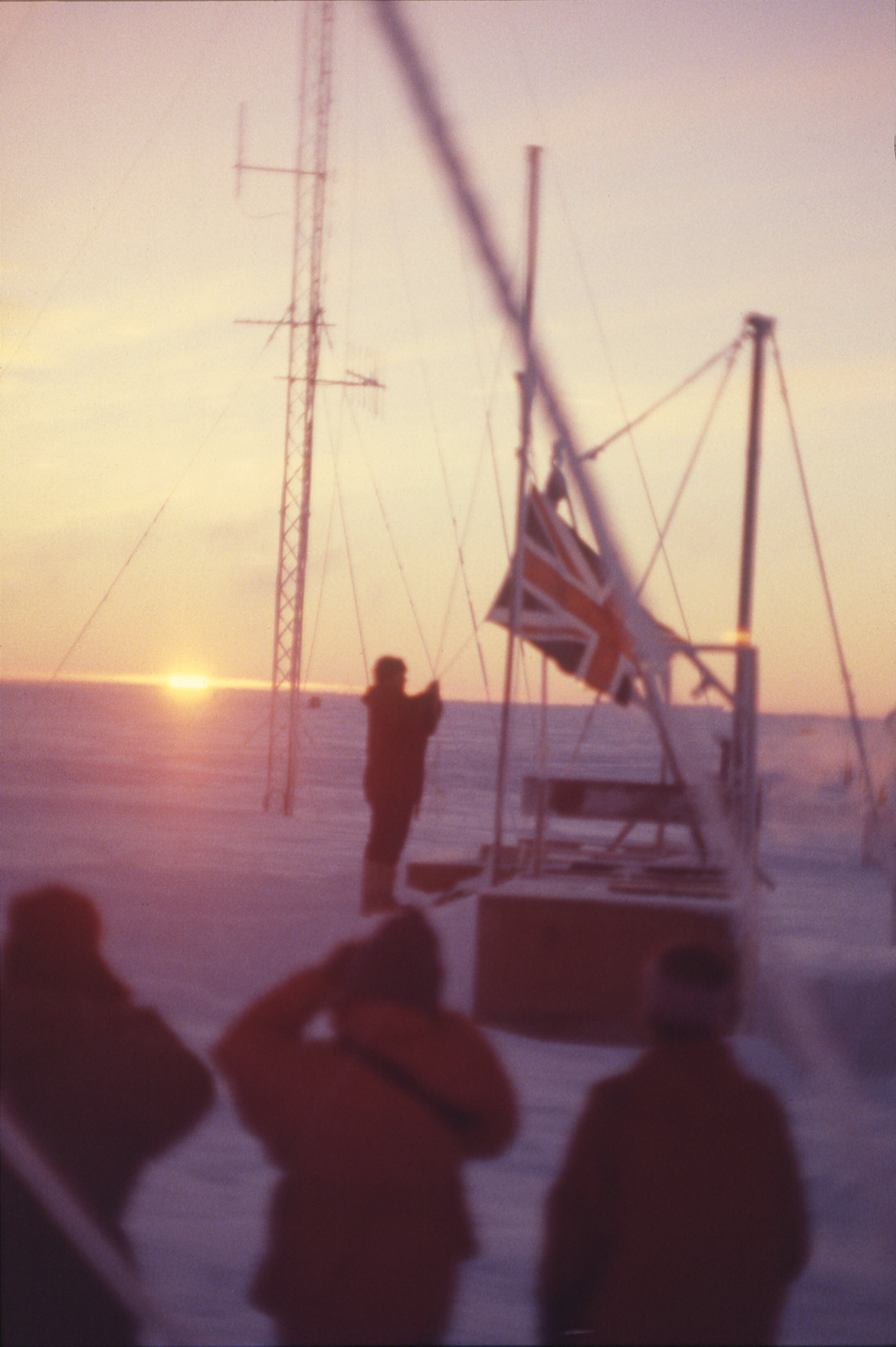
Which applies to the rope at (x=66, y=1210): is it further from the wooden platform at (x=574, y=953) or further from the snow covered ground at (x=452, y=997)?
the wooden platform at (x=574, y=953)

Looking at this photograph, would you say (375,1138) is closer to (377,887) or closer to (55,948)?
(55,948)

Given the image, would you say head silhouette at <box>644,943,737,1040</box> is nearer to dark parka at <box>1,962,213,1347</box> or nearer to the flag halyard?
dark parka at <box>1,962,213,1347</box>

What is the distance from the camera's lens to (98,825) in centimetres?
1700

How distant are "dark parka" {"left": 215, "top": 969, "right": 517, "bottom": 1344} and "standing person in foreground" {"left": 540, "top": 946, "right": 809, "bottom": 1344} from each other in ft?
0.66

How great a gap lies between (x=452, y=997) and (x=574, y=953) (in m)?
0.90

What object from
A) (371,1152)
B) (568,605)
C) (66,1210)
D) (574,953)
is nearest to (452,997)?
(574,953)

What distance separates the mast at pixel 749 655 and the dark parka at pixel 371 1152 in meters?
4.36

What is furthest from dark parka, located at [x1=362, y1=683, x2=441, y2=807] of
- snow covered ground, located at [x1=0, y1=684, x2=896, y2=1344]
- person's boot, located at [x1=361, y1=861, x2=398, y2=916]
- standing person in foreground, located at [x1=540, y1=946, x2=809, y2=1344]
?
standing person in foreground, located at [x1=540, y1=946, x2=809, y2=1344]

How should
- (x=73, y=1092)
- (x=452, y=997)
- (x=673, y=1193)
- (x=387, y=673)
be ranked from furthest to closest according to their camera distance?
1. (x=387, y=673)
2. (x=452, y=997)
3. (x=73, y=1092)
4. (x=673, y=1193)

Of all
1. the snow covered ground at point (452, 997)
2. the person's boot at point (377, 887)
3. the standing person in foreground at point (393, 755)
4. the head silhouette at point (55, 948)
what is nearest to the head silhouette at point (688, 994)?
the snow covered ground at point (452, 997)

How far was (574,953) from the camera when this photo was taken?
276 inches

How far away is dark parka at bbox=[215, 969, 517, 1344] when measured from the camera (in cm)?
270

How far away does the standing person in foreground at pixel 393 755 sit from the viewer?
9.63 metres

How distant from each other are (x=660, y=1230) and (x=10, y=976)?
52.2 inches
